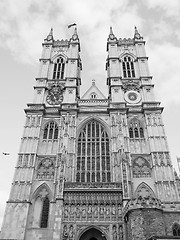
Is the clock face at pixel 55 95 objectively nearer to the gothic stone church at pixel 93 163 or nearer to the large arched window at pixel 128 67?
the gothic stone church at pixel 93 163

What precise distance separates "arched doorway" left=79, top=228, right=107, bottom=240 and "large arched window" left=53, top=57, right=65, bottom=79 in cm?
1823

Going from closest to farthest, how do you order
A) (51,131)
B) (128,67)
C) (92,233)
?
1. (92,233)
2. (51,131)
3. (128,67)

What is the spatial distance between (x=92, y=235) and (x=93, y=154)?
291 inches

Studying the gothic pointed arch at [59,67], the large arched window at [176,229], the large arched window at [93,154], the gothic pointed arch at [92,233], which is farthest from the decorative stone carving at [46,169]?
the gothic pointed arch at [59,67]

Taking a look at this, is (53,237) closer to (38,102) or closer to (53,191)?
(53,191)

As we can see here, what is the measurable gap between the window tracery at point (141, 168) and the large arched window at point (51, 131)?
8519mm

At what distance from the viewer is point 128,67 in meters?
31.2

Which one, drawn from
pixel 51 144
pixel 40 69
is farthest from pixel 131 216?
pixel 40 69

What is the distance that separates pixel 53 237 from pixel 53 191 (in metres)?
3.93

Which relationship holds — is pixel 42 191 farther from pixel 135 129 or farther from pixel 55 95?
pixel 55 95

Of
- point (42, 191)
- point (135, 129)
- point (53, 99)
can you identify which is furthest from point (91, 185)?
point (53, 99)

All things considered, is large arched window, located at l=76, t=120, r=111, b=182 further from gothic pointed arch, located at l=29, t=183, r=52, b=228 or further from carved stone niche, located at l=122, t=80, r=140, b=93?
carved stone niche, located at l=122, t=80, r=140, b=93

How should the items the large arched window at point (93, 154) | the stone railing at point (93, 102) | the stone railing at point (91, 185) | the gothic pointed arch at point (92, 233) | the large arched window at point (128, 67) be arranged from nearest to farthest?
the gothic pointed arch at point (92, 233), the stone railing at point (91, 185), the large arched window at point (93, 154), the stone railing at point (93, 102), the large arched window at point (128, 67)

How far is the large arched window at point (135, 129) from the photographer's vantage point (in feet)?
82.8
